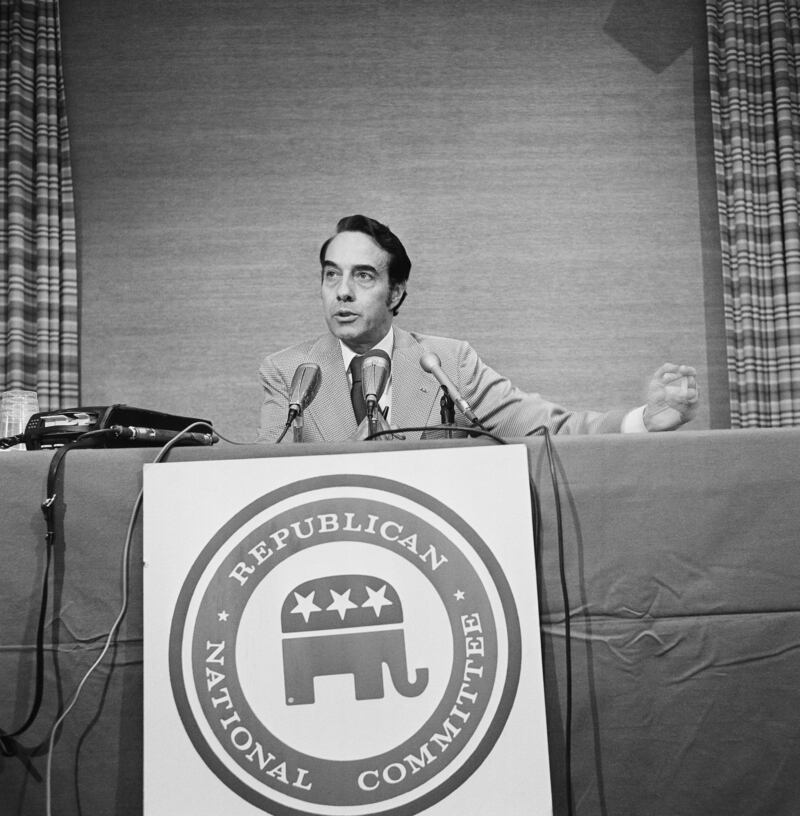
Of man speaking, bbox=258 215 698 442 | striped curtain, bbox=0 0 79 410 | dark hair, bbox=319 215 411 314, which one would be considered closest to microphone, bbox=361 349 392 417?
man speaking, bbox=258 215 698 442

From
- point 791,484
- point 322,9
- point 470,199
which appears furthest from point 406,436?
point 322,9

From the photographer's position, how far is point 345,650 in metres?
0.99

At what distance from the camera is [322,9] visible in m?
3.13

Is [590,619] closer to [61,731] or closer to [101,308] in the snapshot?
[61,731]

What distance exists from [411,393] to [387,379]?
371 millimetres

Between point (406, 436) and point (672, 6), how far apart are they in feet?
7.79

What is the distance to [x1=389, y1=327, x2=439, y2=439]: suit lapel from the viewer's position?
6.22 feet

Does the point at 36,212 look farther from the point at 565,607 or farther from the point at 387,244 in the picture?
the point at 565,607

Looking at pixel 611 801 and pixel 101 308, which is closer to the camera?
pixel 611 801

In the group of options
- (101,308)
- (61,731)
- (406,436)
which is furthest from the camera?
(101,308)

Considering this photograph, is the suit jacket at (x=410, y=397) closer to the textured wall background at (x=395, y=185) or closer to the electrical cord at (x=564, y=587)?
the electrical cord at (x=564, y=587)

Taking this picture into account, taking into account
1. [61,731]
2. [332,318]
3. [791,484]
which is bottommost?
[61,731]

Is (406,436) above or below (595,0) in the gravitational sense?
below

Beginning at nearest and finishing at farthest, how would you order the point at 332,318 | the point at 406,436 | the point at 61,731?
the point at 61,731, the point at 406,436, the point at 332,318
